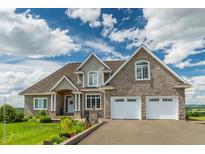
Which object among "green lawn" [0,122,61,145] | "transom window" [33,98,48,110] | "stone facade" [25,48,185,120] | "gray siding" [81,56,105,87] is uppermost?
"gray siding" [81,56,105,87]

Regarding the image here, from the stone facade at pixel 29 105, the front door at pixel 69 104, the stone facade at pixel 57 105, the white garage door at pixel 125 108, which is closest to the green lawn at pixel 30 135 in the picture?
the white garage door at pixel 125 108

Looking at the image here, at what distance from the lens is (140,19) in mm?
27547

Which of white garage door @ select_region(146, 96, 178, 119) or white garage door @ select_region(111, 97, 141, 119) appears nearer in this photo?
white garage door @ select_region(146, 96, 178, 119)

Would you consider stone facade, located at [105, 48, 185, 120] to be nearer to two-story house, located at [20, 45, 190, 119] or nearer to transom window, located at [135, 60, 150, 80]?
two-story house, located at [20, 45, 190, 119]

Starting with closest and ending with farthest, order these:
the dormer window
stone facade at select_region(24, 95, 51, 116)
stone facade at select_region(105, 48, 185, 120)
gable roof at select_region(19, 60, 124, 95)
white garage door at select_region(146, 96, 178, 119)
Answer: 1. white garage door at select_region(146, 96, 178, 119)
2. stone facade at select_region(105, 48, 185, 120)
3. the dormer window
4. gable roof at select_region(19, 60, 124, 95)
5. stone facade at select_region(24, 95, 51, 116)

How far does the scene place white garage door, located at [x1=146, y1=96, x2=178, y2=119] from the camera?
1005 inches

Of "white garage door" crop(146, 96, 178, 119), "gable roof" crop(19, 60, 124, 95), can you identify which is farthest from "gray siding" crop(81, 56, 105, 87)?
"white garage door" crop(146, 96, 178, 119)

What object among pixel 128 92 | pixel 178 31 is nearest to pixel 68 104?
pixel 128 92

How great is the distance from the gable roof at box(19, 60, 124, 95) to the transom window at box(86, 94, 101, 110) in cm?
171

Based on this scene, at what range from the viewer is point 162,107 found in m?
25.7

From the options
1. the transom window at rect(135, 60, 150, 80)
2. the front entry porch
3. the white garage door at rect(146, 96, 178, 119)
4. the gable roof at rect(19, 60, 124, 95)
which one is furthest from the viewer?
the gable roof at rect(19, 60, 124, 95)

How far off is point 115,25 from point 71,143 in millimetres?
18372

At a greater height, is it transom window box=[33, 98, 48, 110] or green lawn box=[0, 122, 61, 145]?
transom window box=[33, 98, 48, 110]
